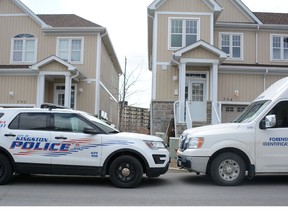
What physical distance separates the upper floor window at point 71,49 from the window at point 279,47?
11.6 m

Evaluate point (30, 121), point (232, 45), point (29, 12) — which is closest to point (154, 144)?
point (30, 121)

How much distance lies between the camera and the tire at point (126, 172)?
8156 millimetres

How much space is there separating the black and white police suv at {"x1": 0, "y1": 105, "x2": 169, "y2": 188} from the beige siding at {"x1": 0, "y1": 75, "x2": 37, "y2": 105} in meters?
13.1

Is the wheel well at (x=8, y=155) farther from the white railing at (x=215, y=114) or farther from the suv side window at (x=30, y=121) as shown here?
the white railing at (x=215, y=114)

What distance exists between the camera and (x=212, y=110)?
17422mm

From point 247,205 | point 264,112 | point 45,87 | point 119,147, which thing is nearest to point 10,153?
point 119,147

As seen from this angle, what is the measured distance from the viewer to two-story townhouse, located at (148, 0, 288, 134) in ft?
59.7

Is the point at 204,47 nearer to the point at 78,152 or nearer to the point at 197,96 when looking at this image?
the point at 197,96

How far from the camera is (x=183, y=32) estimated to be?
1984cm

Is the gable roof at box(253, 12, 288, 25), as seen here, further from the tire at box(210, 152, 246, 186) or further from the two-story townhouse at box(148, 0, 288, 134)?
the tire at box(210, 152, 246, 186)

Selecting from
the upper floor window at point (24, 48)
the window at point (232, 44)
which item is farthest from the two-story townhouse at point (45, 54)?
the window at point (232, 44)

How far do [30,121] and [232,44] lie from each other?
51.2 feet

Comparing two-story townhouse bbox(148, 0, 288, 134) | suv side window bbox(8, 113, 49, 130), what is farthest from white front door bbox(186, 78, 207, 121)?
suv side window bbox(8, 113, 49, 130)

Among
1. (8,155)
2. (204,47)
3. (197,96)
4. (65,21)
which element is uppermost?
(65,21)
